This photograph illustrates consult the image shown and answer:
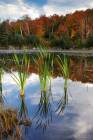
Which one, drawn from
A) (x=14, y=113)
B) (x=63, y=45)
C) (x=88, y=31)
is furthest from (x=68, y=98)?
(x=88, y=31)

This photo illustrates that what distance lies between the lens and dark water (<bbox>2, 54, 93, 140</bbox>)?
7094mm

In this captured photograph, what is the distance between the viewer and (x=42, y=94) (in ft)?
37.0

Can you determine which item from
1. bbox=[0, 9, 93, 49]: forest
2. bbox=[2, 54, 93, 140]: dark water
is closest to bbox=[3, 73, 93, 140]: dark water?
bbox=[2, 54, 93, 140]: dark water

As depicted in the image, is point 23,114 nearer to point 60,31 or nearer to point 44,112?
point 44,112

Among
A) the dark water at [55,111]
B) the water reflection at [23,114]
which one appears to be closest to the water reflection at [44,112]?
the dark water at [55,111]

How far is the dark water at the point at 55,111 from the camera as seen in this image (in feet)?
23.3

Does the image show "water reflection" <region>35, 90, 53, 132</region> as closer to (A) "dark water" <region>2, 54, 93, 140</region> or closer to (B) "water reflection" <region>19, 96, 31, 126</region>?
(A) "dark water" <region>2, 54, 93, 140</region>

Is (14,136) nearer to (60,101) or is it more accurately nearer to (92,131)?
(92,131)

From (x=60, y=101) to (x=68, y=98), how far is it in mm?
558

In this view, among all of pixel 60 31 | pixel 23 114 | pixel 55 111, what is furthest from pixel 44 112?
pixel 60 31

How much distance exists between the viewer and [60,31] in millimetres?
64125

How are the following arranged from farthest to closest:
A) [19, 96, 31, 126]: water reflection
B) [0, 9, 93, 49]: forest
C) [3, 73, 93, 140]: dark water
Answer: [0, 9, 93, 49]: forest → [19, 96, 31, 126]: water reflection → [3, 73, 93, 140]: dark water

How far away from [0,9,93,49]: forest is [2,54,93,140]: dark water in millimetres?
34156

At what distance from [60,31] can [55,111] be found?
5539 cm
